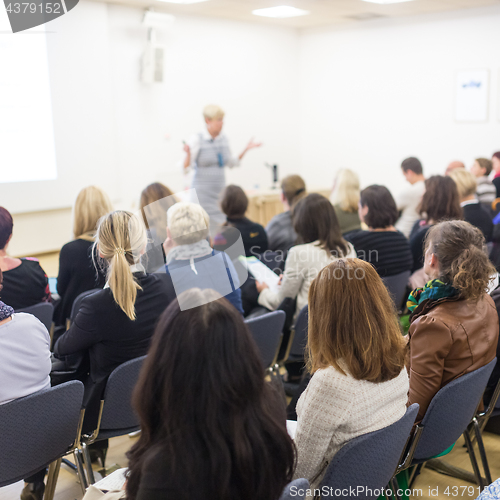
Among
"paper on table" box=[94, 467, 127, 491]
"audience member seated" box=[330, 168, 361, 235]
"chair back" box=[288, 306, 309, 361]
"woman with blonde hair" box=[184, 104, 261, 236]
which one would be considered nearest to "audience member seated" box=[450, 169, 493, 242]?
"audience member seated" box=[330, 168, 361, 235]

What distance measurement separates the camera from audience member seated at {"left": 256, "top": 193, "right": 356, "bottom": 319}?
8.99 feet

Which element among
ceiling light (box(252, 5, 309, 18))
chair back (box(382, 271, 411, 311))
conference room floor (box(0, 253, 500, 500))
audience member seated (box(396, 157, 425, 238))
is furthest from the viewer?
ceiling light (box(252, 5, 309, 18))

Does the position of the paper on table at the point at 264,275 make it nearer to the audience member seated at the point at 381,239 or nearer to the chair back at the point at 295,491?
the audience member seated at the point at 381,239

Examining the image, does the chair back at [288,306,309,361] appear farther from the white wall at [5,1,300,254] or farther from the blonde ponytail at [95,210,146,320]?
the white wall at [5,1,300,254]

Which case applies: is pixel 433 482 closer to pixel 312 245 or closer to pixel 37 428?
pixel 312 245

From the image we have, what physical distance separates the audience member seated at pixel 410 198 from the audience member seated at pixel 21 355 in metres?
3.79

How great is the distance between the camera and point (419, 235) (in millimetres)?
3518

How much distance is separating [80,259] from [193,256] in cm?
183

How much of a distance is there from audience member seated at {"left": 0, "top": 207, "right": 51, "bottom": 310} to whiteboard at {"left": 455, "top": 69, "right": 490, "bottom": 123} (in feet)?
23.0

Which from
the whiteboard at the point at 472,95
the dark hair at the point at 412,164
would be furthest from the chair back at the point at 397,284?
the whiteboard at the point at 472,95

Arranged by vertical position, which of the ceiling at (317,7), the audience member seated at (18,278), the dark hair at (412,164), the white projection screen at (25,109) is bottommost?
the audience member seated at (18,278)

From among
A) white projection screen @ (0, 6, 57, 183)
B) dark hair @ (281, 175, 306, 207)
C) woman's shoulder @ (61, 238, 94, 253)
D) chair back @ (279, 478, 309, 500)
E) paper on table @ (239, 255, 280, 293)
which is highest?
white projection screen @ (0, 6, 57, 183)

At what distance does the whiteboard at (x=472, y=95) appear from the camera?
25.3ft

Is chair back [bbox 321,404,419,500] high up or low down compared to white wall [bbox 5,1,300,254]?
down
